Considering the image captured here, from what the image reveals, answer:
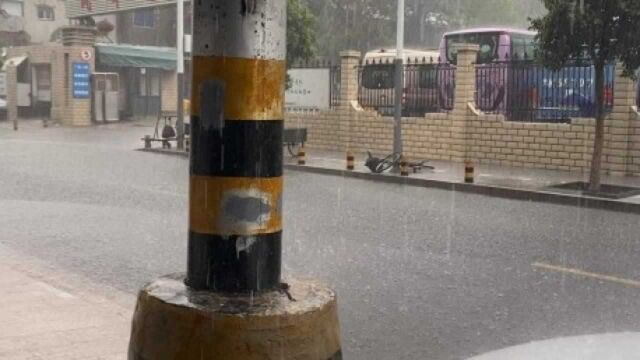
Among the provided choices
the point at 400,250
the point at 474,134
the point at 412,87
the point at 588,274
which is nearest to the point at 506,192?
the point at 474,134

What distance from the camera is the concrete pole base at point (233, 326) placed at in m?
2.15

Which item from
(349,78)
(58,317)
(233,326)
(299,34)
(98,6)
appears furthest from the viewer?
(98,6)

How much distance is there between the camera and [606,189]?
44.4ft

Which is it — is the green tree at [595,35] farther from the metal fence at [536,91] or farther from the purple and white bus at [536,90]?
the metal fence at [536,91]

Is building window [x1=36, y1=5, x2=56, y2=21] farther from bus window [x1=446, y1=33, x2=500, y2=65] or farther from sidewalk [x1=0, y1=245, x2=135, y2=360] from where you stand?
sidewalk [x1=0, y1=245, x2=135, y2=360]

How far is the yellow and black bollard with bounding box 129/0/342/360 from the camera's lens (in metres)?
2.18

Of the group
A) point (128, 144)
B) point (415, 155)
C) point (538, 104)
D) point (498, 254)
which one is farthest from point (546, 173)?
point (128, 144)

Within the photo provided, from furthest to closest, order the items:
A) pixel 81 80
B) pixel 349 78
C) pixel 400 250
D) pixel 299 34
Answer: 1. pixel 81 80
2. pixel 349 78
3. pixel 299 34
4. pixel 400 250

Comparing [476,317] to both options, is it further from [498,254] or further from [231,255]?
[231,255]

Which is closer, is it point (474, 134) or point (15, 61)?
point (474, 134)

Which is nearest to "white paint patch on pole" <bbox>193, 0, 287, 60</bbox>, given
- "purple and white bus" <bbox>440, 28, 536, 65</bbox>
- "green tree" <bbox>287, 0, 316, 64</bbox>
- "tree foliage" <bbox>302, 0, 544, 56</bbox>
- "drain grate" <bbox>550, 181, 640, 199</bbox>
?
"drain grate" <bbox>550, 181, 640, 199</bbox>

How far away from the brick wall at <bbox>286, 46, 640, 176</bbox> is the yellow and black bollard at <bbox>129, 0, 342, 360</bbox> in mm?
14166

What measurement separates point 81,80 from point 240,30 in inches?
1263

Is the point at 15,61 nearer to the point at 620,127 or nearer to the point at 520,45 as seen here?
the point at 520,45
